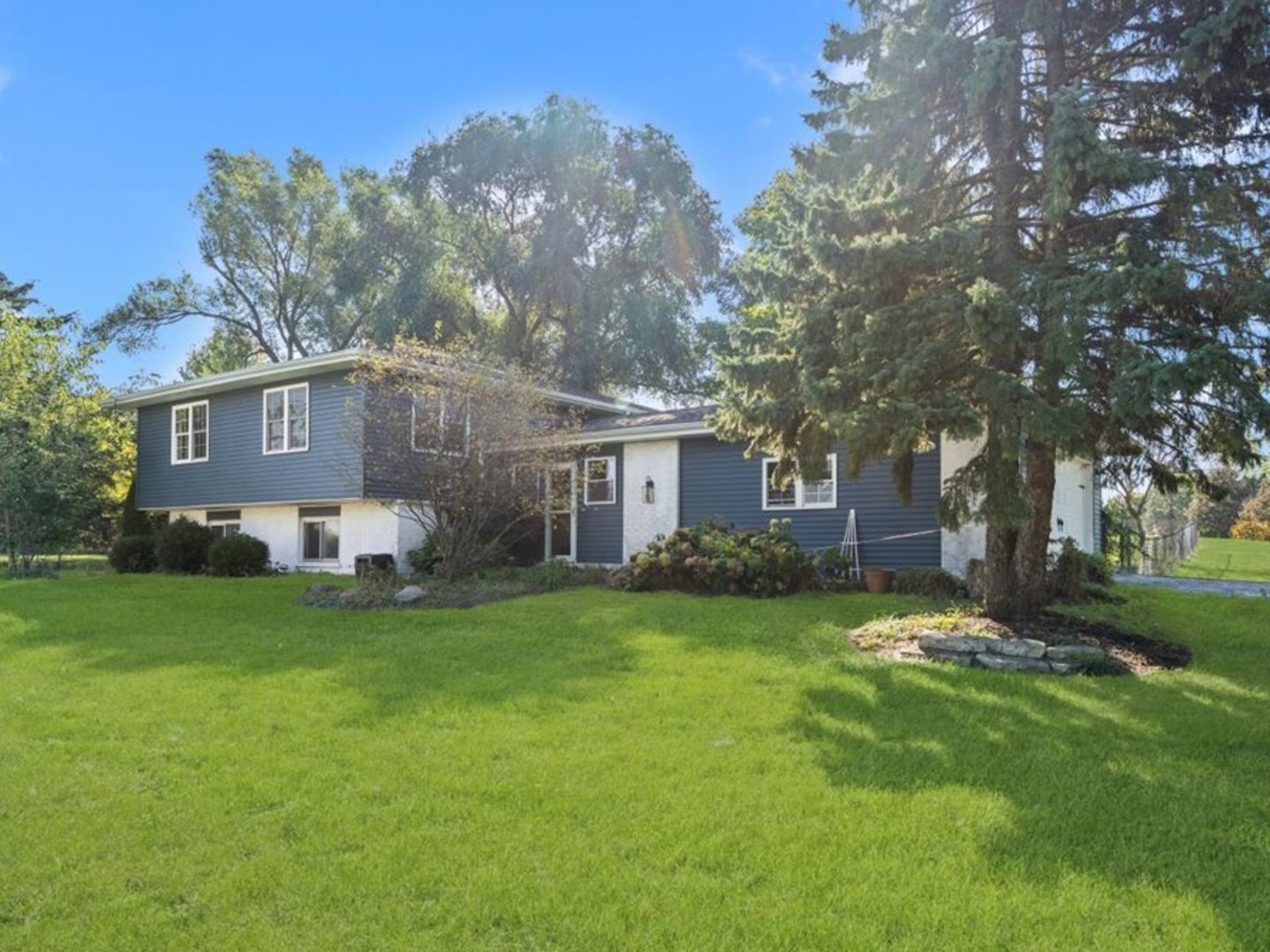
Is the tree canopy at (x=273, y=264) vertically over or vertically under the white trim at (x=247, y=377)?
over

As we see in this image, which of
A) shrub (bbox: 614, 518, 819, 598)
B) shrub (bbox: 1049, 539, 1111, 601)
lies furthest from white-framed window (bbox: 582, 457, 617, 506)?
shrub (bbox: 1049, 539, 1111, 601)

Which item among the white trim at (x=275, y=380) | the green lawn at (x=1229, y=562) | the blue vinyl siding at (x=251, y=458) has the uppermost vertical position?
the white trim at (x=275, y=380)

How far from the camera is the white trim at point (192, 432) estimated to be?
759 inches

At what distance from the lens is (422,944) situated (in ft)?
9.58

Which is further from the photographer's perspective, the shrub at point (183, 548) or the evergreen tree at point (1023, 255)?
the shrub at point (183, 548)

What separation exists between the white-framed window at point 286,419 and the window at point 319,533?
1.36m

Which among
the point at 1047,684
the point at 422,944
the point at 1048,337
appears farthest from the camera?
A: the point at 1048,337

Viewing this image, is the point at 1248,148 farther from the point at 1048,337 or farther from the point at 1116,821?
the point at 1116,821

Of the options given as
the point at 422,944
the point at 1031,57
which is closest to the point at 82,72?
the point at 1031,57

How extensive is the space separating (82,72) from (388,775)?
1349cm

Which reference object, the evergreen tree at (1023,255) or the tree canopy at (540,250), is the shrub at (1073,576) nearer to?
the evergreen tree at (1023,255)

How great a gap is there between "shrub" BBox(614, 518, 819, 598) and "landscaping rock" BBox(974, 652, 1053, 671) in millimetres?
4458

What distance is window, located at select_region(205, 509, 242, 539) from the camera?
19406 millimetres

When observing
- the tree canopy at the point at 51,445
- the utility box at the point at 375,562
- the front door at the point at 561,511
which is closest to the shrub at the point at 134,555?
the tree canopy at the point at 51,445
